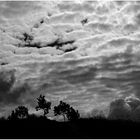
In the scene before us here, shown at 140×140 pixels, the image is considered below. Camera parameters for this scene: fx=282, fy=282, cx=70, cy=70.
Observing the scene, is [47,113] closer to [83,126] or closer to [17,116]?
[17,116]

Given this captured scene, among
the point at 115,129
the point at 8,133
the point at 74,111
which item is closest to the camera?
the point at 8,133

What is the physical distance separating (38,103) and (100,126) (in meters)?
34.5

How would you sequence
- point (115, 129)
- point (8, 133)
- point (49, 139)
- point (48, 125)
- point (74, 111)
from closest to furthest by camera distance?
1. point (49, 139)
2. point (8, 133)
3. point (48, 125)
4. point (115, 129)
5. point (74, 111)

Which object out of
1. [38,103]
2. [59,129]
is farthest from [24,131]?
[38,103]

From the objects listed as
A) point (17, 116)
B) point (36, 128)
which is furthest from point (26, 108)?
point (36, 128)

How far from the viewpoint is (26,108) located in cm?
12281

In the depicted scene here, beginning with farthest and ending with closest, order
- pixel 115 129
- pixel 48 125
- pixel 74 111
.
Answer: pixel 74 111
pixel 115 129
pixel 48 125

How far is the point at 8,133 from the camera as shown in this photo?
198ft

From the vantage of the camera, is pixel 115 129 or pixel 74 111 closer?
pixel 115 129

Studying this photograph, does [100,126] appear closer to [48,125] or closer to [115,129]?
[115,129]

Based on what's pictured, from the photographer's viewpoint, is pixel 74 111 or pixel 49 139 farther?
pixel 74 111

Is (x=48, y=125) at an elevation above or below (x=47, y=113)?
below

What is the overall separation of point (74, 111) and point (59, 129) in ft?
174

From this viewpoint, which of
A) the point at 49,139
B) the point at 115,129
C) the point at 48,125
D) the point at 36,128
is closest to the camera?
the point at 49,139
